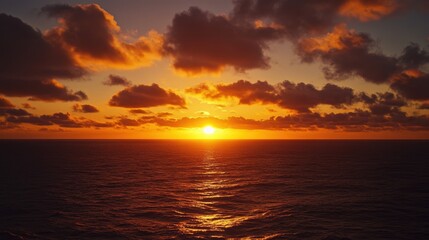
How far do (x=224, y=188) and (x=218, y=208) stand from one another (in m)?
17.6

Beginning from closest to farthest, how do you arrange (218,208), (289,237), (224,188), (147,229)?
(289,237)
(147,229)
(218,208)
(224,188)

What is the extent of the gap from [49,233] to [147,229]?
10864 millimetres

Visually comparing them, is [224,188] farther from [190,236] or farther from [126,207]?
[190,236]

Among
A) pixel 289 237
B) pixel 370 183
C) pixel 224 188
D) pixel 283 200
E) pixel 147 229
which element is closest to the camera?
pixel 289 237

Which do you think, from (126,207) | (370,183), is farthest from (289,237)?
(370,183)

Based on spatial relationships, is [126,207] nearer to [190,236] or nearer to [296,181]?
[190,236]

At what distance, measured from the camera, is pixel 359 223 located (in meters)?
39.6

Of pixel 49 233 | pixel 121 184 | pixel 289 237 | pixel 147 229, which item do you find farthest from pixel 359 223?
pixel 121 184

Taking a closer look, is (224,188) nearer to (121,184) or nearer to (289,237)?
(121,184)

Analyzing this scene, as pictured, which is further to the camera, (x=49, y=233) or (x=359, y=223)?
(x=359, y=223)

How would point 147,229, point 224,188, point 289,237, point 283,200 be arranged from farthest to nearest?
point 224,188, point 283,200, point 147,229, point 289,237

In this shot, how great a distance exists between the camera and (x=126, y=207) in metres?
47.6

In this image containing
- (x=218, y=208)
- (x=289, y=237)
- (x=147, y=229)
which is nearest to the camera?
(x=289, y=237)

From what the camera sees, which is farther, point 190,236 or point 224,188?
point 224,188
